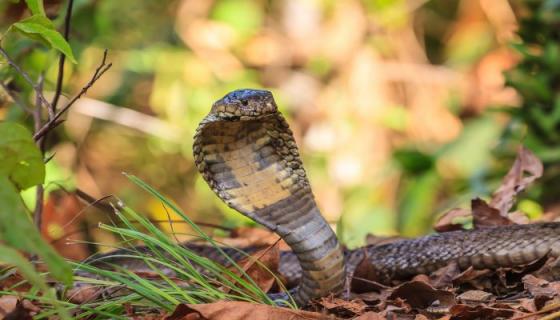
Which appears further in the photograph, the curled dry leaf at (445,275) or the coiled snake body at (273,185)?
the curled dry leaf at (445,275)

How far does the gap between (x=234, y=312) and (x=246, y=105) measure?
0.57 m

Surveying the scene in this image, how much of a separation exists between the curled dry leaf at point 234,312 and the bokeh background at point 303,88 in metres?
5.65

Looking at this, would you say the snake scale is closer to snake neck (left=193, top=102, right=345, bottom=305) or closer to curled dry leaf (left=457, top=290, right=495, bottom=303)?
snake neck (left=193, top=102, right=345, bottom=305)

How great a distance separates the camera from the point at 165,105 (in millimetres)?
8648

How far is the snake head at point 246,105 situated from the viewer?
99.0 inches

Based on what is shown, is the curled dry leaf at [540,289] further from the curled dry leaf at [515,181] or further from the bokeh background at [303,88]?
the bokeh background at [303,88]

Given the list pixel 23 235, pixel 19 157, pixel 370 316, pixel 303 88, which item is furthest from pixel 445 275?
pixel 303 88

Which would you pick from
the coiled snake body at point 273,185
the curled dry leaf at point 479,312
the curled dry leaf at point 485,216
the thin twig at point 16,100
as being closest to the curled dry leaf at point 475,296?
the curled dry leaf at point 479,312

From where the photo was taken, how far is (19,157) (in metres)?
2.30

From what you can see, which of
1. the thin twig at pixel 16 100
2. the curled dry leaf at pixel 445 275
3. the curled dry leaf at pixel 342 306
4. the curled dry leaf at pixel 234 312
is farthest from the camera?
the thin twig at pixel 16 100

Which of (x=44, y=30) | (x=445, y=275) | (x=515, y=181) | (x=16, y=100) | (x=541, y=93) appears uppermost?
(x=44, y=30)

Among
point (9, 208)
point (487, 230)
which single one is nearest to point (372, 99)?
point (487, 230)

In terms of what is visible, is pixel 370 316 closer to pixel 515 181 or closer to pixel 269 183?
pixel 269 183

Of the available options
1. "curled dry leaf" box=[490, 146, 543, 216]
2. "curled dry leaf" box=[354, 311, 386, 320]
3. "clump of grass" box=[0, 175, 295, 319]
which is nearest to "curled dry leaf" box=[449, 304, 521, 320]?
"curled dry leaf" box=[354, 311, 386, 320]
